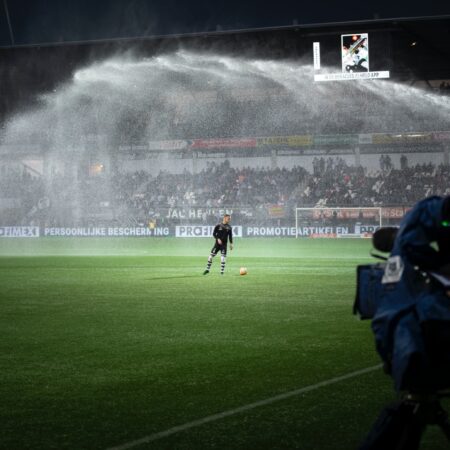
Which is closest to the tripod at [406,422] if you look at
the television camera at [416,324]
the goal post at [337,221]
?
the television camera at [416,324]

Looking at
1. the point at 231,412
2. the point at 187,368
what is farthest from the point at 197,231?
the point at 231,412

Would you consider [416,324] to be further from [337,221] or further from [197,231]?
[197,231]

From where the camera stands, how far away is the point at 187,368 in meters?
8.85

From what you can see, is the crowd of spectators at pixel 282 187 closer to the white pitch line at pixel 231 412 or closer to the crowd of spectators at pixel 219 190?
the crowd of spectators at pixel 219 190

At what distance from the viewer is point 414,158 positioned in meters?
52.4

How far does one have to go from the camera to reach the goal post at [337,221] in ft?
161

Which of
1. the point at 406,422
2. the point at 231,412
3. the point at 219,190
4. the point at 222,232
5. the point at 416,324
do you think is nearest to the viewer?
the point at 416,324

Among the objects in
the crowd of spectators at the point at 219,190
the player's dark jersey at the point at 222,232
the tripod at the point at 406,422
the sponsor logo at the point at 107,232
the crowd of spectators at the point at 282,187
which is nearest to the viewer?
the tripod at the point at 406,422

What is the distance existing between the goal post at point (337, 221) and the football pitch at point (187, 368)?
29.6 m

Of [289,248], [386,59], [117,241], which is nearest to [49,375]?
[289,248]

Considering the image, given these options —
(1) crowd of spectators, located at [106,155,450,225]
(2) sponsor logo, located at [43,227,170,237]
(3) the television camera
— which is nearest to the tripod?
(3) the television camera

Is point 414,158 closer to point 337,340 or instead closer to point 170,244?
point 170,244

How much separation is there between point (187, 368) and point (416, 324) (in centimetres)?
531

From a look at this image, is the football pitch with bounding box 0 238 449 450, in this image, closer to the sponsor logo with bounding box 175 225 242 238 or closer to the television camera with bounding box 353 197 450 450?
the television camera with bounding box 353 197 450 450
